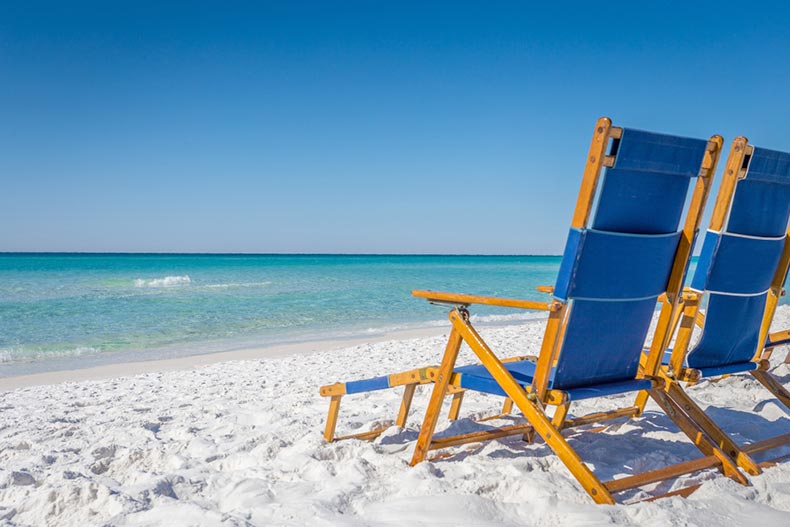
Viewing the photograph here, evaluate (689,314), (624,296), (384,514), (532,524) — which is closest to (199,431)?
(384,514)

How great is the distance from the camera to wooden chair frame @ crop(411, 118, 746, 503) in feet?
6.91

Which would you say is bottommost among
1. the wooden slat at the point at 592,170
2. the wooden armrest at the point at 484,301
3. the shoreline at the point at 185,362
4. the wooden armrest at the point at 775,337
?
the shoreline at the point at 185,362

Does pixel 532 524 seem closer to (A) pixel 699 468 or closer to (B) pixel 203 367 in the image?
(A) pixel 699 468

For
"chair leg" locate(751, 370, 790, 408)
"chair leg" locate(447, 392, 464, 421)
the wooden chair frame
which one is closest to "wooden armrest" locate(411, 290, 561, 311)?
the wooden chair frame

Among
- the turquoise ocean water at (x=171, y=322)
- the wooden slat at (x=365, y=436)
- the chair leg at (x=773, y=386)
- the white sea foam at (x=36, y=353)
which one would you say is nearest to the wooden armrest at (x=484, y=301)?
the wooden slat at (x=365, y=436)

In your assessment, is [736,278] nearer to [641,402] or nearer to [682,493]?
[641,402]

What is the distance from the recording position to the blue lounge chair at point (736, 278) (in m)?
2.55

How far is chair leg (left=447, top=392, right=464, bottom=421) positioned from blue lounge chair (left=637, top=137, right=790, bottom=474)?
1.07 metres

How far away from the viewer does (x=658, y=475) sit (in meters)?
2.23

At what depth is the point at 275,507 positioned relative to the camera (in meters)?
2.10

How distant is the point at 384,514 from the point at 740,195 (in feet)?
6.50

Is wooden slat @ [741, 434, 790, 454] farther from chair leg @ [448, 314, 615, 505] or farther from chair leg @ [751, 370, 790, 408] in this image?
chair leg @ [448, 314, 615, 505]

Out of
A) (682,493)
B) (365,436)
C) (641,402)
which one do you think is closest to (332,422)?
(365,436)

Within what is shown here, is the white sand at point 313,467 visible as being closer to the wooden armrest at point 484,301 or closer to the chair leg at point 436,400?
the chair leg at point 436,400
